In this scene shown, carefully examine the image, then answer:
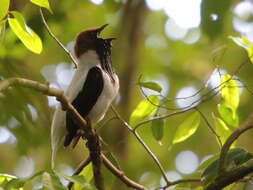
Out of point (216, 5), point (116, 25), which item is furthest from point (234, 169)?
point (116, 25)

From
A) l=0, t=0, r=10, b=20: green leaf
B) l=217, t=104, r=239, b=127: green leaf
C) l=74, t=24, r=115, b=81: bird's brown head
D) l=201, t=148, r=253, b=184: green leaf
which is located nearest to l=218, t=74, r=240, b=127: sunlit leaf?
l=217, t=104, r=239, b=127: green leaf

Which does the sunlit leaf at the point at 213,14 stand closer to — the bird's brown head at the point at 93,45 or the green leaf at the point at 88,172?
the green leaf at the point at 88,172

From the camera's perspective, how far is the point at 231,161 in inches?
88.5

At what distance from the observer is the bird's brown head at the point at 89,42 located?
3.73 metres

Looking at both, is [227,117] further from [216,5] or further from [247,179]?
[216,5]

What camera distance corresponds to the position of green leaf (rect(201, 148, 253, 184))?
7.32 ft

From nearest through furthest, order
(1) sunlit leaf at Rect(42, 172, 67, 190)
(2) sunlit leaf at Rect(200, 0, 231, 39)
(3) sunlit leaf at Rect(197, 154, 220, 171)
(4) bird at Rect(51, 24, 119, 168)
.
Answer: (1) sunlit leaf at Rect(42, 172, 67, 190) → (2) sunlit leaf at Rect(200, 0, 231, 39) → (3) sunlit leaf at Rect(197, 154, 220, 171) → (4) bird at Rect(51, 24, 119, 168)

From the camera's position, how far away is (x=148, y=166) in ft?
21.5

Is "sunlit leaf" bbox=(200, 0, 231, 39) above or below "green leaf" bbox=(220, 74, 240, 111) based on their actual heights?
above

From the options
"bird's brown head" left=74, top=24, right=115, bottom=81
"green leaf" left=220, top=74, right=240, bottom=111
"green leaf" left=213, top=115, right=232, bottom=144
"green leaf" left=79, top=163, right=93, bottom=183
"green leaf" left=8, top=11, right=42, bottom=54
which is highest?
"green leaf" left=8, top=11, right=42, bottom=54

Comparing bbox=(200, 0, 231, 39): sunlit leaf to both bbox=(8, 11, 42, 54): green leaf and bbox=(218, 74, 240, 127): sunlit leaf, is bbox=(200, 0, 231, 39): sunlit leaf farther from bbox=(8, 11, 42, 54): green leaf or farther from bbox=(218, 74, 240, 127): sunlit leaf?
bbox=(8, 11, 42, 54): green leaf

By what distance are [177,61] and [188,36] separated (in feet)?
1.20

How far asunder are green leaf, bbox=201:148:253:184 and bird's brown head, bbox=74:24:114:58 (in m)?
1.60

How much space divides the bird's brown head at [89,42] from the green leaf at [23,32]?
4.88 ft
